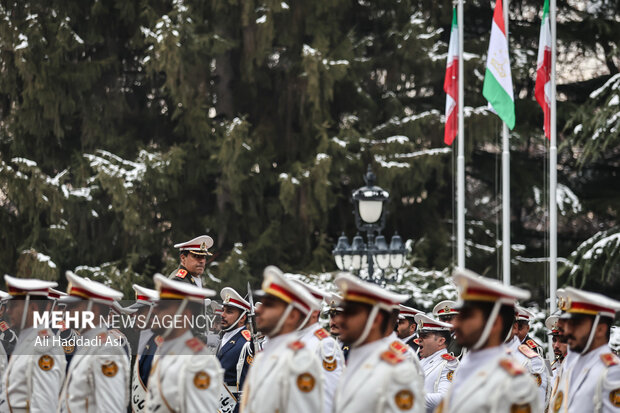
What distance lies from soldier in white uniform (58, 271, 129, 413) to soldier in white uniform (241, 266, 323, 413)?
1038mm

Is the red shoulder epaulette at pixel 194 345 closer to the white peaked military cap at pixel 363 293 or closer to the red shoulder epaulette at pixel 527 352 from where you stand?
the white peaked military cap at pixel 363 293

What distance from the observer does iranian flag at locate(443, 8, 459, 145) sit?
19000 mm

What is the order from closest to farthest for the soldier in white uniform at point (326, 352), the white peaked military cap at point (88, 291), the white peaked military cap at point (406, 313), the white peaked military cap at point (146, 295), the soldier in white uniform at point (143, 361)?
the white peaked military cap at point (88, 291), the soldier in white uniform at point (326, 352), the white peaked military cap at point (146, 295), the soldier in white uniform at point (143, 361), the white peaked military cap at point (406, 313)

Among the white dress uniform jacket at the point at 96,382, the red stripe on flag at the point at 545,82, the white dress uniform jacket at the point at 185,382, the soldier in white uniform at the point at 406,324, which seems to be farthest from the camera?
the red stripe on flag at the point at 545,82

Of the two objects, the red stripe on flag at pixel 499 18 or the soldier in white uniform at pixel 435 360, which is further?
the red stripe on flag at pixel 499 18

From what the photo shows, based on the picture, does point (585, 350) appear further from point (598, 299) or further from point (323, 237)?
point (323, 237)

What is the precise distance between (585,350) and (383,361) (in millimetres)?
1644

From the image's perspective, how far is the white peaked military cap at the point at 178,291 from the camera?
6.69 m

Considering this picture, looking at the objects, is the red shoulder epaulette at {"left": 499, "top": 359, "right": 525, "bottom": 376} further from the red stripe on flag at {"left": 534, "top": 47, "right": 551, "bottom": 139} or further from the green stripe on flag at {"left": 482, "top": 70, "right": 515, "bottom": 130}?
the green stripe on flag at {"left": 482, "top": 70, "right": 515, "bottom": 130}

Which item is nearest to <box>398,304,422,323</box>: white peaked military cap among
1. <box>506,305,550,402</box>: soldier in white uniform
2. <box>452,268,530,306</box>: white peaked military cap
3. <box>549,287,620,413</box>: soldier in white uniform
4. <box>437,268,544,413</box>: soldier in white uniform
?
<box>506,305,550,402</box>: soldier in white uniform

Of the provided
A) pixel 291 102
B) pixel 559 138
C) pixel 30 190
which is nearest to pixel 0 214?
pixel 30 190

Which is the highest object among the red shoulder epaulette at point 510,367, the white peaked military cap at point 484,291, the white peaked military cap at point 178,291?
the white peaked military cap at point 484,291

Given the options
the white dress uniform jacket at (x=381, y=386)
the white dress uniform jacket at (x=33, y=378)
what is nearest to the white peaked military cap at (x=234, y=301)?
the white dress uniform jacket at (x=33, y=378)

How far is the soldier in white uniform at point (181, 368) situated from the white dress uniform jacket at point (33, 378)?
992 mm
